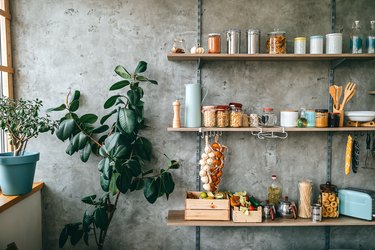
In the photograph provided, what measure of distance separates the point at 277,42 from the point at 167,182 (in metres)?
1.35

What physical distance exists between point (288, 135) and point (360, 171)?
27.0 inches

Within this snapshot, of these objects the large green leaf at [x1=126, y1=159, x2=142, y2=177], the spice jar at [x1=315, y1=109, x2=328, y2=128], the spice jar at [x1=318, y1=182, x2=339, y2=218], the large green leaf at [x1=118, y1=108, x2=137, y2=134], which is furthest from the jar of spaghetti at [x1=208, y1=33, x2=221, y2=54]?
the spice jar at [x1=318, y1=182, x2=339, y2=218]

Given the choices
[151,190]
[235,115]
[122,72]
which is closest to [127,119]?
[122,72]

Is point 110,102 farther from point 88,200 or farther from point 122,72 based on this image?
point 88,200

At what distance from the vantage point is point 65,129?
2543 millimetres

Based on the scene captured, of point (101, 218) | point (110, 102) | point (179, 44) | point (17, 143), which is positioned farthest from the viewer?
point (179, 44)

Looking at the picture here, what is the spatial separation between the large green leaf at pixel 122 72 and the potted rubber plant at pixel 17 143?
0.64m

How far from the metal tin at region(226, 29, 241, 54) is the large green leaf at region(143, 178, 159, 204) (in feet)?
3.78

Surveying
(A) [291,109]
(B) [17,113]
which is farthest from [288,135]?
(B) [17,113]

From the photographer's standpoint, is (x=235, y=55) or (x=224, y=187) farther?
(x=224, y=187)

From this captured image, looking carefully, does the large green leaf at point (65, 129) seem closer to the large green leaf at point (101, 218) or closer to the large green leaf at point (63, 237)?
the large green leaf at point (101, 218)

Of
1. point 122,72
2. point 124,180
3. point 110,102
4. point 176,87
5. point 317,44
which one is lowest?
point 124,180

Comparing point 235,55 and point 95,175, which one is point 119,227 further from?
point 235,55

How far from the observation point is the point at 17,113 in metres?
2.34
